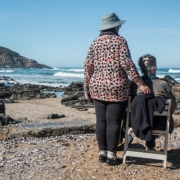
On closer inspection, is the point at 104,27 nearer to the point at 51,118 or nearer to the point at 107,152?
the point at 107,152

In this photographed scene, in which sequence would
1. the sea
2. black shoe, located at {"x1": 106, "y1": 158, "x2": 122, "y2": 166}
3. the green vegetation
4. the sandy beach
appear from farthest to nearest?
the green vegetation < the sea < black shoe, located at {"x1": 106, "y1": 158, "x2": 122, "y2": 166} < the sandy beach

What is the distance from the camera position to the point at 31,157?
209 inches

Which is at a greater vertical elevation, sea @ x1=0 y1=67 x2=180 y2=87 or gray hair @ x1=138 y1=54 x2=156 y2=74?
gray hair @ x1=138 y1=54 x2=156 y2=74

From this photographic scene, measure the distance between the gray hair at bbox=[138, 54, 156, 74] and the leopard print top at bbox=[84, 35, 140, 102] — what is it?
27 cm

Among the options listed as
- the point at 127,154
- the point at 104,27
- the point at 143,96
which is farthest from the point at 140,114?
the point at 104,27

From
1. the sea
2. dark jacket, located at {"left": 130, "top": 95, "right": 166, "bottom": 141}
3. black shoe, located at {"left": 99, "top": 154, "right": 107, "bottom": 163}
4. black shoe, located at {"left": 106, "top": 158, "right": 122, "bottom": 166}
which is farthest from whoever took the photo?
the sea

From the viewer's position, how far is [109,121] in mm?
4832

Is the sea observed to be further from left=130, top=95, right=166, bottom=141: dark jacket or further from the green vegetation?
the green vegetation

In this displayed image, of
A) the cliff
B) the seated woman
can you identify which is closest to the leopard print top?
the seated woman

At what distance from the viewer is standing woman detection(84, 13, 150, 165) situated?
458 cm

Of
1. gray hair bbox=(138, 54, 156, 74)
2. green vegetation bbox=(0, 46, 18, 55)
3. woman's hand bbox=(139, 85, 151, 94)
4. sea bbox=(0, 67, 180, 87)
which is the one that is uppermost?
green vegetation bbox=(0, 46, 18, 55)

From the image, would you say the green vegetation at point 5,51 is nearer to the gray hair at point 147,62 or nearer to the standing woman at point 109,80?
the standing woman at point 109,80

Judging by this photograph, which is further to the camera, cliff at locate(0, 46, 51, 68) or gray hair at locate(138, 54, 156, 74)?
cliff at locate(0, 46, 51, 68)

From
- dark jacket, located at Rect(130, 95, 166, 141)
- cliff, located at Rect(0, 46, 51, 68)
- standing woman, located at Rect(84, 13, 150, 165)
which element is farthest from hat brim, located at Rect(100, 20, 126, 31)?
cliff, located at Rect(0, 46, 51, 68)
